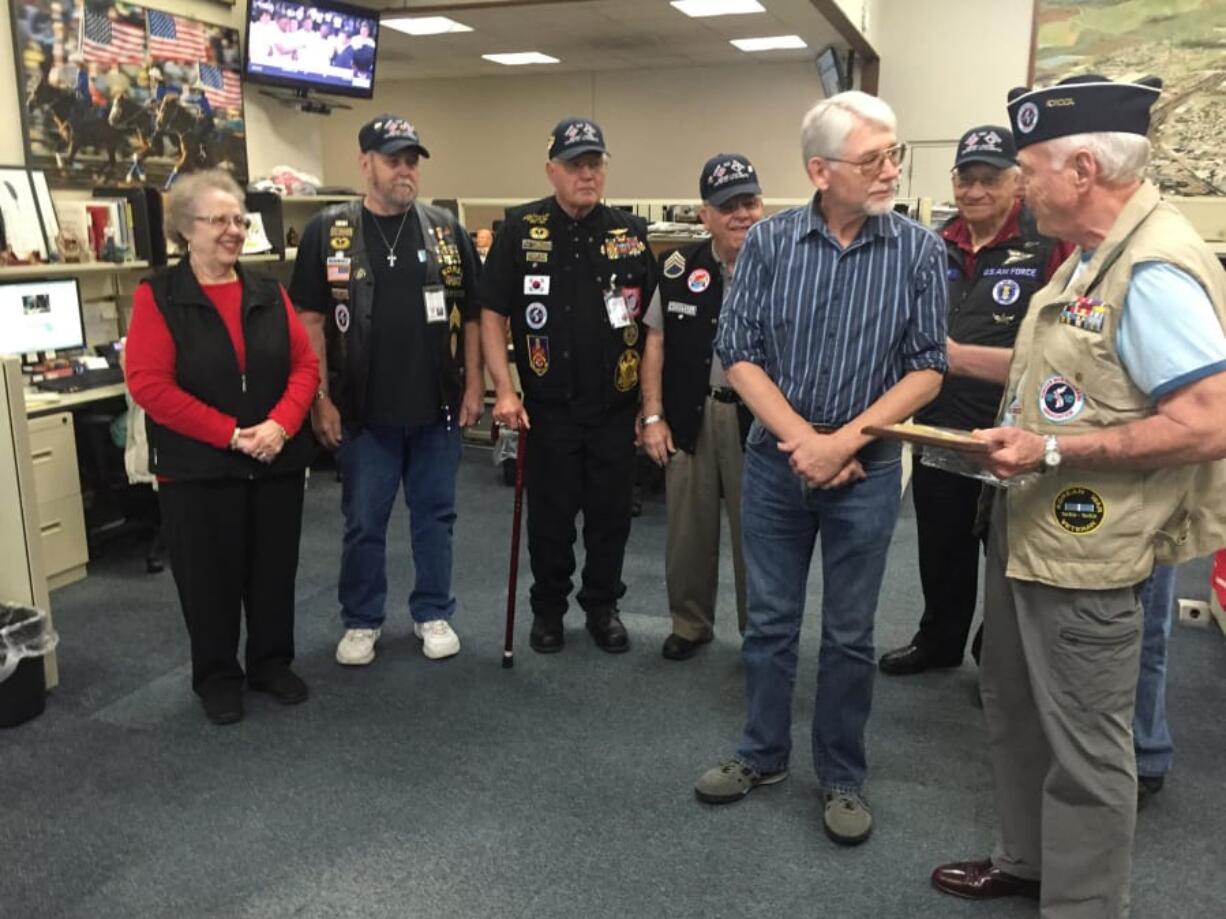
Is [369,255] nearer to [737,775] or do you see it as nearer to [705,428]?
[705,428]

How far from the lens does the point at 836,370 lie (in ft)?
6.80

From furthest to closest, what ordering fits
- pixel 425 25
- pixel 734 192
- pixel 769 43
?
pixel 769 43
pixel 425 25
pixel 734 192

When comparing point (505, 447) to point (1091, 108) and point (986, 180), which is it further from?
point (1091, 108)

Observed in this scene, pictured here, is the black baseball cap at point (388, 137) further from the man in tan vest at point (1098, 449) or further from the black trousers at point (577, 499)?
the man in tan vest at point (1098, 449)

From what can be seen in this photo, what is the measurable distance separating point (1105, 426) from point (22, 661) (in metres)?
2.78

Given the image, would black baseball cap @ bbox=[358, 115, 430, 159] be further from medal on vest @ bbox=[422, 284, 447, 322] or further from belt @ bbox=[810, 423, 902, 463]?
belt @ bbox=[810, 423, 902, 463]

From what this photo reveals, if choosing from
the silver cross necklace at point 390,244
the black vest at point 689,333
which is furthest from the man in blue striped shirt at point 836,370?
the silver cross necklace at point 390,244

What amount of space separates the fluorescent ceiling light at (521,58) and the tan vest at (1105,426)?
990 centimetres

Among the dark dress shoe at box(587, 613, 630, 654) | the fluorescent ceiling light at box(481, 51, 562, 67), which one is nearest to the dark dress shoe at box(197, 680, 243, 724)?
the dark dress shoe at box(587, 613, 630, 654)

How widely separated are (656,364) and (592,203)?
0.53 metres

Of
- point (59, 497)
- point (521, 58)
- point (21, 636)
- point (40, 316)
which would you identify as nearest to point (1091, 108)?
point (21, 636)

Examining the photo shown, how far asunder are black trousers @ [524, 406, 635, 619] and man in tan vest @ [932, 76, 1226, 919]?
149cm

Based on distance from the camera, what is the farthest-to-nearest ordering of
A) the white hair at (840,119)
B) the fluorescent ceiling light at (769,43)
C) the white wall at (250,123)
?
the fluorescent ceiling light at (769,43), the white wall at (250,123), the white hair at (840,119)

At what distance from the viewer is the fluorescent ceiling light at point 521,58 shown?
1075cm
